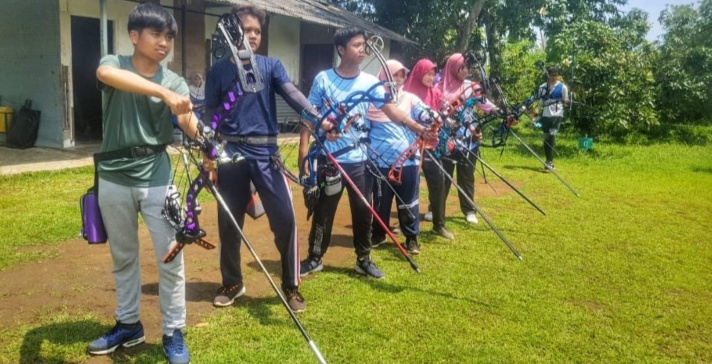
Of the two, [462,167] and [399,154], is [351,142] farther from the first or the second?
[462,167]

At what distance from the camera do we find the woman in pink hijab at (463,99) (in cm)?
596

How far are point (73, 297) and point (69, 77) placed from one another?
24.5 ft

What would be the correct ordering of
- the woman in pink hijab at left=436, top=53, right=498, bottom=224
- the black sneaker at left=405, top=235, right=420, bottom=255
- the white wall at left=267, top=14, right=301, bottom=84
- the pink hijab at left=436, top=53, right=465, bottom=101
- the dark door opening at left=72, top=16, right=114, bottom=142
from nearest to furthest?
the black sneaker at left=405, top=235, right=420, bottom=255
the woman in pink hijab at left=436, top=53, right=498, bottom=224
the pink hijab at left=436, top=53, right=465, bottom=101
the dark door opening at left=72, top=16, right=114, bottom=142
the white wall at left=267, top=14, right=301, bottom=84

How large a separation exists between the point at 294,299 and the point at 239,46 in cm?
177

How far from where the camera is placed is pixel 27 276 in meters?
4.53

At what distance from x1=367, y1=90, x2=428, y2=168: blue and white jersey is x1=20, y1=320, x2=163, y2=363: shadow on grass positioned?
2.59m

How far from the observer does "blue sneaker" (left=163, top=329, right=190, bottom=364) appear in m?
3.20

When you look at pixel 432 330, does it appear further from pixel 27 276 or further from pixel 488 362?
pixel 27 276

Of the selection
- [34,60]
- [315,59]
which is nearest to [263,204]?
[34,60]

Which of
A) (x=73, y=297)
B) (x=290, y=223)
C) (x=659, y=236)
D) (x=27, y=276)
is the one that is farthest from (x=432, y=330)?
(x=659, y=236)

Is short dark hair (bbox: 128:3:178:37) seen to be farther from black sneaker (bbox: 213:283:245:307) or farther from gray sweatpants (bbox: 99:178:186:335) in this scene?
black sneaker (bbox: 213:283:245:307)

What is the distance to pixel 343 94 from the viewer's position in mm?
4465

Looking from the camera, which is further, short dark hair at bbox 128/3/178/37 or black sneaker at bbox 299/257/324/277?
black sneaker at bbox 299/257/324/277

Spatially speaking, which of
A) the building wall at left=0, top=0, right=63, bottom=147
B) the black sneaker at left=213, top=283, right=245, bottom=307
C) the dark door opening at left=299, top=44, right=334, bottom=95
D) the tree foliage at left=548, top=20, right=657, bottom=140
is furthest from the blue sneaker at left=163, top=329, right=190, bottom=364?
the dark door opening at left=299, top=44, right=334, bottom=95
